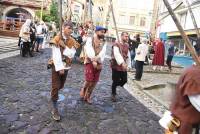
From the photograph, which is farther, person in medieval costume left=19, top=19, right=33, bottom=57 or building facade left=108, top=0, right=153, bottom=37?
building facade left=108, top=0, right=153, bottom=37

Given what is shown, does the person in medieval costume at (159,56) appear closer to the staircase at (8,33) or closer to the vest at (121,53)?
the vest at (121,53)

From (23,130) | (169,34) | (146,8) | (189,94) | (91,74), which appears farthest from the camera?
(146,8)

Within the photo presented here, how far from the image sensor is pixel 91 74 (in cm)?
823

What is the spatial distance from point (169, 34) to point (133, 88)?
2106cm

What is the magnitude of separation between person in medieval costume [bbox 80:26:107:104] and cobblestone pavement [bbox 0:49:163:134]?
0.50 meters

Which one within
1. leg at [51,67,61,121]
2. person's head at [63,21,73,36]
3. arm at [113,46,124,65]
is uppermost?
person's head at [63,21,73,36]

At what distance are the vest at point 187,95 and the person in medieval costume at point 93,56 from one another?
4.67 metres

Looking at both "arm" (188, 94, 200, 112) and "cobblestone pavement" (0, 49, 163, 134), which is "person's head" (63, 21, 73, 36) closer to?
"cobblestone pavement" (0, 49, 163, 134)

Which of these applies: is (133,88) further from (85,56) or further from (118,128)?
(118,128)

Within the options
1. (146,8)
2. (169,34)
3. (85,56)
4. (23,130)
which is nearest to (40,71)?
(85,56)

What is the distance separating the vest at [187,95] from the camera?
3.27m

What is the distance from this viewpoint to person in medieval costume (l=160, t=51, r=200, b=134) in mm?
3254

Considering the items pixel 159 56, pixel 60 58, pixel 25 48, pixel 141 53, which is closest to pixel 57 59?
pixel 60 58

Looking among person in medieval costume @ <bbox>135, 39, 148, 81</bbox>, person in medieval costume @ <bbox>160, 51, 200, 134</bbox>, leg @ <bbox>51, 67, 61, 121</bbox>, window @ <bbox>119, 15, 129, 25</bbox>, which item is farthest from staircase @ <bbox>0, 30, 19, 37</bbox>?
window @ <bbox>119, 15, 129, 25</bbox>
